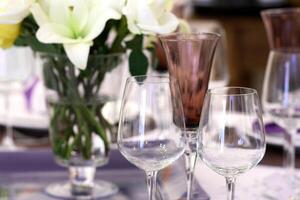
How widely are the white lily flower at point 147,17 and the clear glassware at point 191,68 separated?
0.18ft

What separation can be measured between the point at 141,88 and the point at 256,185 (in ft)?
1.24

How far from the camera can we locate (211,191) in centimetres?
107

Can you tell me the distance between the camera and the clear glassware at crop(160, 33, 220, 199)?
2.93ft

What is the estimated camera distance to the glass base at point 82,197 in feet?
3.59

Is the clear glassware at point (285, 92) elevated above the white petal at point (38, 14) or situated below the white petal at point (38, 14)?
below

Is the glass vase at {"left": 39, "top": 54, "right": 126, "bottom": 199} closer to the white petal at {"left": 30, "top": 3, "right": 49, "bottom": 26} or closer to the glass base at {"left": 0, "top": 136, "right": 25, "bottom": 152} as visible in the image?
the white petal at {"left": 30, "top": 3, "right": 49, "bottom": 26}

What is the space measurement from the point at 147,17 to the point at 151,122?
0.61 ft

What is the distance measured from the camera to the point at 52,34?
37.9 inches

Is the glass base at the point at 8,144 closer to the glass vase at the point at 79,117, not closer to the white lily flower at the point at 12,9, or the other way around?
the glass vase at the point at 79,117

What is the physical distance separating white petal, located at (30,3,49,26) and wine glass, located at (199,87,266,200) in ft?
0.97

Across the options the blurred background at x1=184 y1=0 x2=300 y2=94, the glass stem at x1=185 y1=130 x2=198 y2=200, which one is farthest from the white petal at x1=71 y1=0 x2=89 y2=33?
the blurred background at x1=184 y1=0 x2=300 y2=94

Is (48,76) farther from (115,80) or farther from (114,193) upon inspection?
(114,193)

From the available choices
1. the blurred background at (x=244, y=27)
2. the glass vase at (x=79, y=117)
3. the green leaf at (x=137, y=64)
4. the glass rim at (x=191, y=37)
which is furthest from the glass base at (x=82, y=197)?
the blurred background at (x=244, y=27)

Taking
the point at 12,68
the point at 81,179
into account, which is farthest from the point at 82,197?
the point at 12,68
